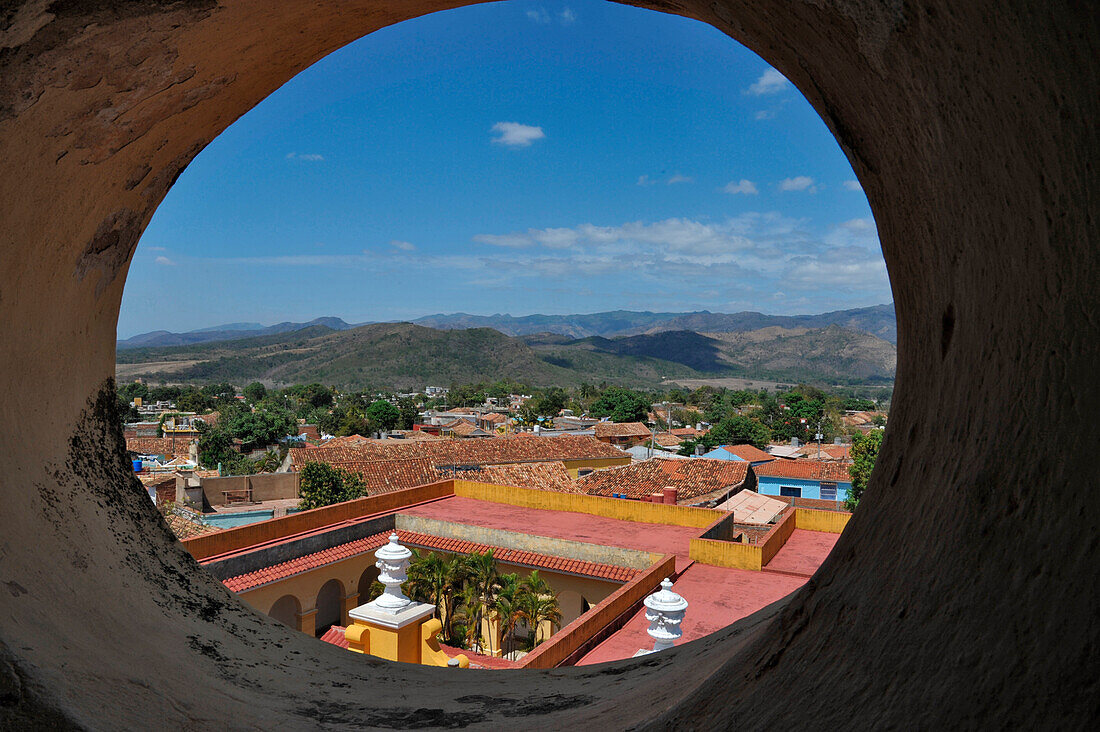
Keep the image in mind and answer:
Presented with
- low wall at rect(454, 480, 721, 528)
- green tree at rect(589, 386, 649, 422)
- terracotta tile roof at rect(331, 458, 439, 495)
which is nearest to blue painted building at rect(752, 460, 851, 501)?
terracotta tile roof at rect(331, 458, 439, 495)

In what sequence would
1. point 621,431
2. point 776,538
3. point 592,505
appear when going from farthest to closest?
1. point 621,431
2. point 592,505
3. point 776,538

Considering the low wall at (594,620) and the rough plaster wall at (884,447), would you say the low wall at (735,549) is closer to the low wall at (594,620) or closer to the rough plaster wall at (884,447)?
the low wall at (594,620)

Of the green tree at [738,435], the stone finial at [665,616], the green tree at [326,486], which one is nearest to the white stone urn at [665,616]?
the stone finial at [665,616]

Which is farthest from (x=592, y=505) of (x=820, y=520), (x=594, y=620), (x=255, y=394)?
(x=255, y=394)

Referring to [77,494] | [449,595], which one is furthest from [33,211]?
[449,595]

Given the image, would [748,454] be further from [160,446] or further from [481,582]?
[160,446]

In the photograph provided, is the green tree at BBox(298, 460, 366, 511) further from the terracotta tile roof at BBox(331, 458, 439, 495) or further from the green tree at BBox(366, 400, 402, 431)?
the green tree at BBox(366, 400, 402, 431)

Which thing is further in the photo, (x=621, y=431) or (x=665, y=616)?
(x=621, y=431)

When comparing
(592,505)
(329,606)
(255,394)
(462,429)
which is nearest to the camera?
(329,606)
